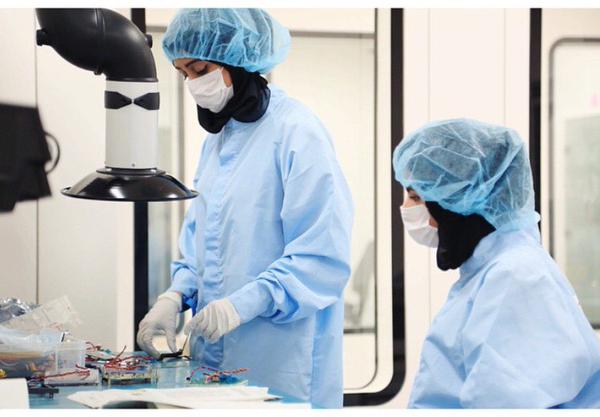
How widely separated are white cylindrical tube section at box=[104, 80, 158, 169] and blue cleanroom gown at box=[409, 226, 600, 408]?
27.6 inches

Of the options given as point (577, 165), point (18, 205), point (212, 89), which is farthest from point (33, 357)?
point (577, 165)

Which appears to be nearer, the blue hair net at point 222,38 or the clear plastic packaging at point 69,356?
the clear plastic packaging at point 69,356

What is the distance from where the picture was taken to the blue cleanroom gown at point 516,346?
1625 mm

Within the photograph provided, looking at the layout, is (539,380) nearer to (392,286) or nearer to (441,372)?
(441,372)

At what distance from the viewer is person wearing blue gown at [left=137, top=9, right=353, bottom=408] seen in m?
2.23

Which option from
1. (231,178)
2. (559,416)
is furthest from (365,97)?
(559,416)

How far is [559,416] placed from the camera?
148 cm

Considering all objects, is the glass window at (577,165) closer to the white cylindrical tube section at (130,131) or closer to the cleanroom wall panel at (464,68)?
the cleanroom wall panel at (464,68)

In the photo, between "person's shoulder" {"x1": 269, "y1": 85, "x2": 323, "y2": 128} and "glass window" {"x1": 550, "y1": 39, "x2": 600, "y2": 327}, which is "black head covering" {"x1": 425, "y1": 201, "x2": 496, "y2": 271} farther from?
"glass window" {"x1": 550, "y1": 39, "x2": 600, "y2": 327}

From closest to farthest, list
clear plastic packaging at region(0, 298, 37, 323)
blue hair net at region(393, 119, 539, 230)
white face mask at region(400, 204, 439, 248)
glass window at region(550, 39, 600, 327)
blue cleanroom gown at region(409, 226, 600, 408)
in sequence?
blue cleanroom gown at region(409, 226, 600, 408), blue hair net at region(393, 119, 539, 230), white face mask at region(400, 204, 439, 248), clear plastic packaging at region(0, 298, 37, 323), glass window at region(550, 39, 600, 327)

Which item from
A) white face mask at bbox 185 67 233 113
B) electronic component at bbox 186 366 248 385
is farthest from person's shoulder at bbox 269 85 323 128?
→ electronic component at bbox 186 366 248 385

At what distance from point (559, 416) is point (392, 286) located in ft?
5.98

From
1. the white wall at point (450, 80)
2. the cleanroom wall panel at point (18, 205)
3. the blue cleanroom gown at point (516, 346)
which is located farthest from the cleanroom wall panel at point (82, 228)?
the blue cleanroom gown at point (516, 346)

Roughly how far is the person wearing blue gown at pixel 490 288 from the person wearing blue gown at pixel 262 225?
0.33 m
